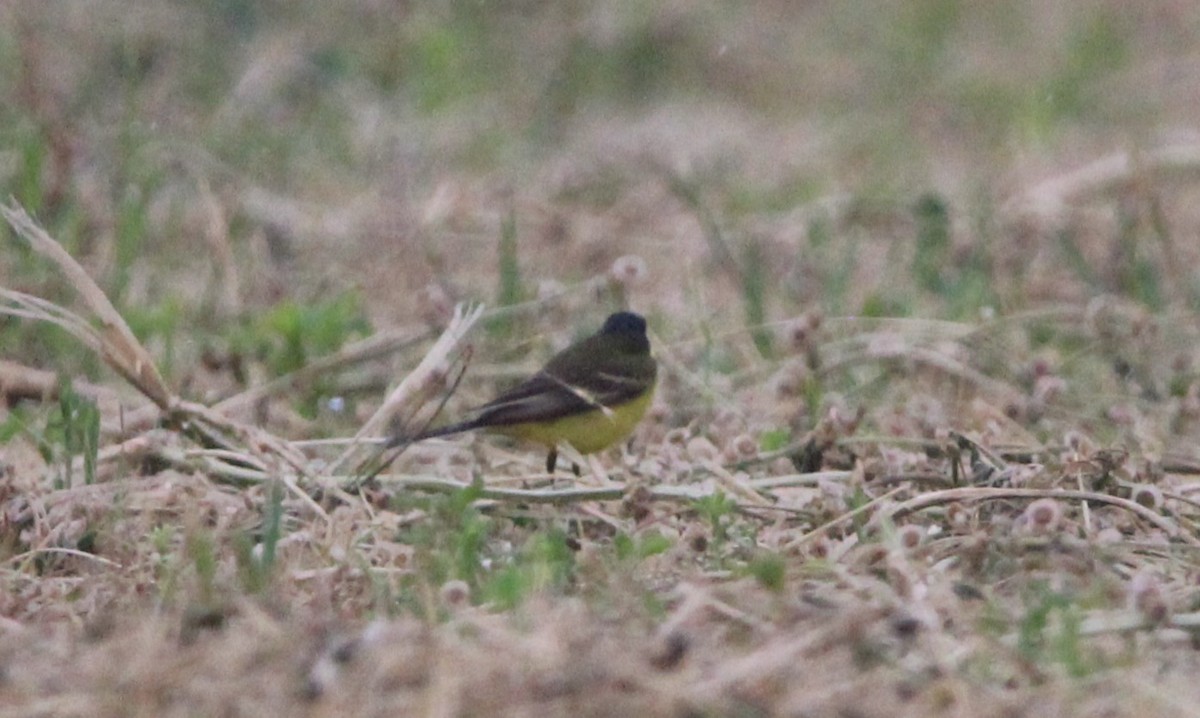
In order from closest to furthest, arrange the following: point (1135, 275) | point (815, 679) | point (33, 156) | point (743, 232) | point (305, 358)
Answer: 1. point (815, 679)
2. point (305, 358)
3. point (33, 156)
4. point (1135, 275)
5. point (743, 232)

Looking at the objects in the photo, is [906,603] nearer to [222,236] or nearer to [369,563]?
[369,563]

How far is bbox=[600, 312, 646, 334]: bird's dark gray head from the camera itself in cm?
552

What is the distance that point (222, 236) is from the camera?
6.97m

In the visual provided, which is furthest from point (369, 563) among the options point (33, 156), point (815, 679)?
point (33, 156)

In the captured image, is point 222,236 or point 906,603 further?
point 222,236

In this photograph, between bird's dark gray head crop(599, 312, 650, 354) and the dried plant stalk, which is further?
bird's dark gray head crop(599, 312, 650, 354)

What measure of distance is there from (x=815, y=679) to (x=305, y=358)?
3.20 m

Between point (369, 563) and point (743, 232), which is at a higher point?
point (743, 232)

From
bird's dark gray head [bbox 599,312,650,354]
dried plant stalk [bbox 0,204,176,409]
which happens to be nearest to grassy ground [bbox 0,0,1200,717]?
dried plant stalk [bbox 0,204,176,409]

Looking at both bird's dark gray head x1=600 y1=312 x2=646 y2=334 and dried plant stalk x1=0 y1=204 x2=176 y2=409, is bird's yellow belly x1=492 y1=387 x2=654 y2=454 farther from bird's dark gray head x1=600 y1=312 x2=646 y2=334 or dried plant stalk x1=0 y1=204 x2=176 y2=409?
dried plant stalk x1=0 y1=204 x2=176 y2=409

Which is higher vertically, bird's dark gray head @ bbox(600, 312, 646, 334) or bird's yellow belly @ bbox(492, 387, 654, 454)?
bird's dark gray head @ bbox(600, 312, 646, 334)

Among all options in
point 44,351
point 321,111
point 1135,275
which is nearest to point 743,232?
point 1135,275

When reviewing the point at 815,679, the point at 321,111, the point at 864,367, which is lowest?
the point at 815,679

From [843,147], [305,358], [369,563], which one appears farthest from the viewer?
[843,147]
